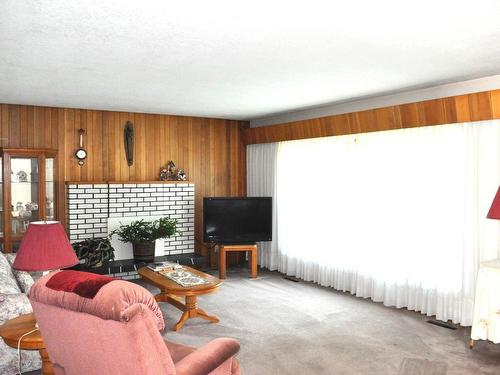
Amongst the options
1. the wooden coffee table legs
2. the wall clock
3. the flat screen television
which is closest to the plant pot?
the flat screen television

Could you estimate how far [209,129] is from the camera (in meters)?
7.41

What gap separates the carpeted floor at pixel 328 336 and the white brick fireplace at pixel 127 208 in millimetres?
1553

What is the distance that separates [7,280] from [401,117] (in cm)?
410

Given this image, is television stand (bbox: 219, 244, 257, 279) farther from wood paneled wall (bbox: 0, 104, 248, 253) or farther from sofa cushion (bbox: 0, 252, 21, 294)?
sofa cushion (bbox: 0, 252, 21, 294)

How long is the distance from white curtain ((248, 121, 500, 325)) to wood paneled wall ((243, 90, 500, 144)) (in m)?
0.18

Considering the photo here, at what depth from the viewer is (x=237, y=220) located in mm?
6812

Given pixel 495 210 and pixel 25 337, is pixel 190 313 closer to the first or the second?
pixel 25 337

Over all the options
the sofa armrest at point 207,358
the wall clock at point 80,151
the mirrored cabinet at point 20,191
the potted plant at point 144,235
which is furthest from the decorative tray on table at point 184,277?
the wall clock at point 80,151

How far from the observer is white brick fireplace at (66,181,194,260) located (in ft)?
20.7

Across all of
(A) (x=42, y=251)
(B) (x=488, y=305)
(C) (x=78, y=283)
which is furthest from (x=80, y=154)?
(B) (x=488, y=305)

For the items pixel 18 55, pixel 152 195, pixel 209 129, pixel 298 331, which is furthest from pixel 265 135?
pixel 18 55

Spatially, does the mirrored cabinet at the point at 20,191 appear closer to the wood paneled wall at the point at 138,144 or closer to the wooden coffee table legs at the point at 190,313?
the wood paneled wall at the point at 138,144

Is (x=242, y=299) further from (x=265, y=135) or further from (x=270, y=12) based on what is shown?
(x=270, y=12)

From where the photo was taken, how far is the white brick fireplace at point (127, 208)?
6312 millimetres
